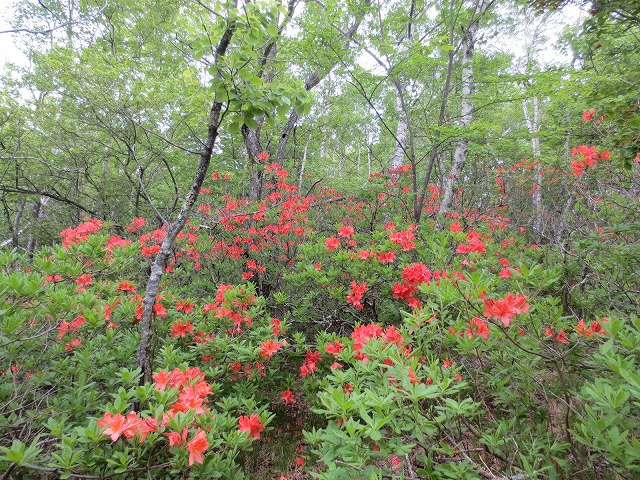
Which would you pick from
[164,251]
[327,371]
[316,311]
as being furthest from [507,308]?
[316,311]

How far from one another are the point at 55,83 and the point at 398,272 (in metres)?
8.72

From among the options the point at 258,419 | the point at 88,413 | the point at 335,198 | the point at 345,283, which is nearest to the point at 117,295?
the point at 88,413

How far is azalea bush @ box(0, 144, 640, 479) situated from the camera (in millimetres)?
1220

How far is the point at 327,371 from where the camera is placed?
2.83 meters

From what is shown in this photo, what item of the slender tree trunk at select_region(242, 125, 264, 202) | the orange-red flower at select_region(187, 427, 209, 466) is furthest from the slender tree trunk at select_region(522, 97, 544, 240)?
the orange-red flower at select_region(187, 427, 209, 466)

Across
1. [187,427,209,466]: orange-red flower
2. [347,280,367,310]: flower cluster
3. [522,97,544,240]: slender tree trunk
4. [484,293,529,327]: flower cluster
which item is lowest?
[187,427,209,466]: orange-red flower

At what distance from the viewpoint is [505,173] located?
7293 millimetres

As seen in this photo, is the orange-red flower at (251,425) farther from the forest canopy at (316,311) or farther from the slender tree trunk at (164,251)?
the slender tree trunk at (164,251)

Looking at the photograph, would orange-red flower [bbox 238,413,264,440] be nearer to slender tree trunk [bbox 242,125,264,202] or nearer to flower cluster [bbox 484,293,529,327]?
flower cluster [bbox 484,293,529,327]

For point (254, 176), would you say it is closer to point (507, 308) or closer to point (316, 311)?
point (316, 311)

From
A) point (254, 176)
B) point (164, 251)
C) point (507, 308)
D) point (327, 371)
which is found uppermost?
point (254, 176)

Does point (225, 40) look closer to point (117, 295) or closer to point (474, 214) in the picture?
point (117, 295)

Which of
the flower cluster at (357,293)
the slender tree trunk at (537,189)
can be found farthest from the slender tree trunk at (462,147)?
the flower cluster at (357,293)

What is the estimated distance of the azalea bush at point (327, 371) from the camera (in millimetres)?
1220
